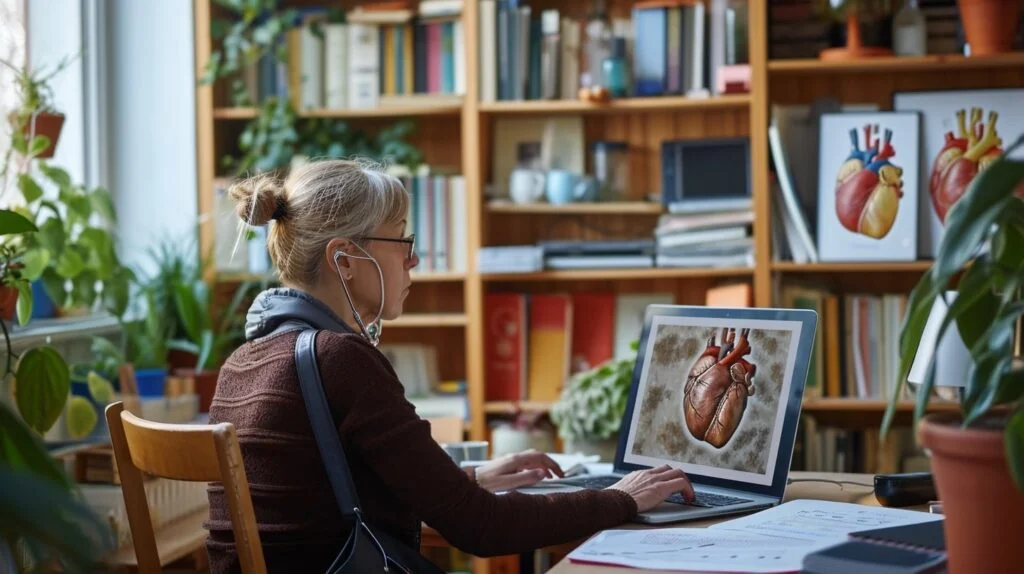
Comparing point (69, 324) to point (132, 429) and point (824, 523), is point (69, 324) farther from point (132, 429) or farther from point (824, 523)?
point (824, 523)

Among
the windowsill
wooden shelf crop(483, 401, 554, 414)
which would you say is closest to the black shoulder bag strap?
the windowsill

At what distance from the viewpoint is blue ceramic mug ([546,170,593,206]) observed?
3.69 m

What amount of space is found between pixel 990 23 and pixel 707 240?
0.98 m

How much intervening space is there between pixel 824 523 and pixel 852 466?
2.16 meters

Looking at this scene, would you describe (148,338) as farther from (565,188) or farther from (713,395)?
(713,395)

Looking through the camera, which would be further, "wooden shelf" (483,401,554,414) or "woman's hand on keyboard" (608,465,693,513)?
"wooden shelf" (483,401,554,414)

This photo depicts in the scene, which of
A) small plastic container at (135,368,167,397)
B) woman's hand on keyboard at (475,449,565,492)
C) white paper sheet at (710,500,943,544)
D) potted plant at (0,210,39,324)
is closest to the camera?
white paper sheet at (710,500,943,544)

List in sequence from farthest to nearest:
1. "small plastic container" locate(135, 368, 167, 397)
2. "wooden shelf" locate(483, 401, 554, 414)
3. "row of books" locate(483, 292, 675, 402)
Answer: "row of books" locate(483, 292, 675, 402), "wooden shelf" locate(483, 401, 554, 414), "small plastic container" locate(135, 368, 167, 397)

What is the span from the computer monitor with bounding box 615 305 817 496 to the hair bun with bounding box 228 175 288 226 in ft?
2.04

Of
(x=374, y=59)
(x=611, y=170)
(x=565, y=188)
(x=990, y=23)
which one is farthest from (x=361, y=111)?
(x=990, y=23)

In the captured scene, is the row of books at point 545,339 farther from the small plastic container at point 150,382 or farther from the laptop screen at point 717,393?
the laptop screen at point 717,393

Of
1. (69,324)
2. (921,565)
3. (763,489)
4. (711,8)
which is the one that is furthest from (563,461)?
(711,8)

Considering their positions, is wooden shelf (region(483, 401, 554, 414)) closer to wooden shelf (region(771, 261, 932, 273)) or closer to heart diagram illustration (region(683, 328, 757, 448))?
wooden shelf (region(771, 261, 932, 273))

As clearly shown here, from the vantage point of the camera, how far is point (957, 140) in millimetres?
3492
